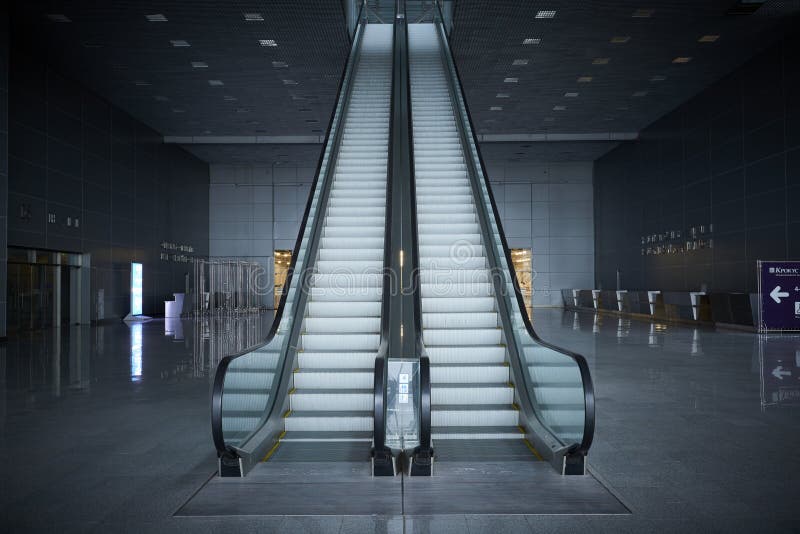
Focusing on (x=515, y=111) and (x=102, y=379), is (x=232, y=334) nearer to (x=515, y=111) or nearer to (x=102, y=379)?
(x=102, y=379)

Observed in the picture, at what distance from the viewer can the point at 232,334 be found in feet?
50.1

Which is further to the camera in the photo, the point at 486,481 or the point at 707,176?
the point at 707,176

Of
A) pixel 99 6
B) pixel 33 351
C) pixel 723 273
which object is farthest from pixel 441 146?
pixel 723 273

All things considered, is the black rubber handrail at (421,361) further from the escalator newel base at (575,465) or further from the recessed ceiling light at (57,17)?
the recessed ceiling light at (57,17)

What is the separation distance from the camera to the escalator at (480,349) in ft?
15.8

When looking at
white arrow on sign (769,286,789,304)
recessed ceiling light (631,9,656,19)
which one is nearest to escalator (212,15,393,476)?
recessed ceiling light (631,9,656,19)

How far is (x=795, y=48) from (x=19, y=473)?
55.6 ft

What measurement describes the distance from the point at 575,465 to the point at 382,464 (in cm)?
139

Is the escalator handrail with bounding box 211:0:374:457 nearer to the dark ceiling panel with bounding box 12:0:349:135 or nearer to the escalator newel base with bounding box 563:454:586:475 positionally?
the dark ceiling panel with bounding box 12:0:349:135

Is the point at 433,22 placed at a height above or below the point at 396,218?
above

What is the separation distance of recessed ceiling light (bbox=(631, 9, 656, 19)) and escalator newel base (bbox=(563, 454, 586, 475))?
1256 cm

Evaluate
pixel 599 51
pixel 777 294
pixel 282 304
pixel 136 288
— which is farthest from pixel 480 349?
pixel 136 288

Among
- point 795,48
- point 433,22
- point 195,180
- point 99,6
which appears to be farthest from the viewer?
point 195,180

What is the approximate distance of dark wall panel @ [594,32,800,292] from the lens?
15.0 m
